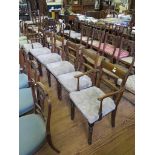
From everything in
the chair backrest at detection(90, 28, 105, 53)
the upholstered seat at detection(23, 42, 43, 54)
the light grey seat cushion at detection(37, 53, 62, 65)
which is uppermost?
the chair backrest at detection(90, 28, 105, 53)

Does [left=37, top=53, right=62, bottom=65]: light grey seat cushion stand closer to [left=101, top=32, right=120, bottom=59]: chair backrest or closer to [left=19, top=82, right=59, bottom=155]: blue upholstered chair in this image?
[left=101, top=32, right=120, bottom=59]: chair backrest

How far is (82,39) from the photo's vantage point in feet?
12.0

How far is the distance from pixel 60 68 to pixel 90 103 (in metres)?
0.88

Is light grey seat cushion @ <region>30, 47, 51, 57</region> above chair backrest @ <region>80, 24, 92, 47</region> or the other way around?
the other way around

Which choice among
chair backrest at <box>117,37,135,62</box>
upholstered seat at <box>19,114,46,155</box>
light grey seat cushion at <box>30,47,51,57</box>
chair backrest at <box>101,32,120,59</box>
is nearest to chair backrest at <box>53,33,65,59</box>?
light grey seat cushion at <box>30,47,51,57</box>

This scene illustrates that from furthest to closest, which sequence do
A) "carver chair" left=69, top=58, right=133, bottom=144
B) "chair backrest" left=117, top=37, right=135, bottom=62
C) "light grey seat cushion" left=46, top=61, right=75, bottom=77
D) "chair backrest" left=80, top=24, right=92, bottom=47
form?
"chair backrest" left=80, top=24, right=92, bottom=47
"chair backrest" left=117, top=37, right=135, bottom=62
"light grey seat cushion" left=46, top=61, right=75, bottom=77
"carver chair" left=69, top=58, right=133, bottom=144

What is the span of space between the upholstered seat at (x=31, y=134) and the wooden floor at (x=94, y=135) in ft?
1.33

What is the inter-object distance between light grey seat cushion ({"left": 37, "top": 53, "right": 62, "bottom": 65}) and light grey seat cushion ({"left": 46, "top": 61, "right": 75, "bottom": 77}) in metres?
0.16

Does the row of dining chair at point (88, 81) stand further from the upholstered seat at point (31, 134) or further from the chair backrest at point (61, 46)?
the upholstered seat at point (31, 134)

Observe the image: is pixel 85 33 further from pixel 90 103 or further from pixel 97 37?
pixel 90 103

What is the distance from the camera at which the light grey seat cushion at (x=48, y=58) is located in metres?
2.67

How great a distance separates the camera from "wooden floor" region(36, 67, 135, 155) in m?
1.67

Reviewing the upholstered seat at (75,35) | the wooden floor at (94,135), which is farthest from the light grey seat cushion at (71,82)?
the upholstered seat at (75,35)
